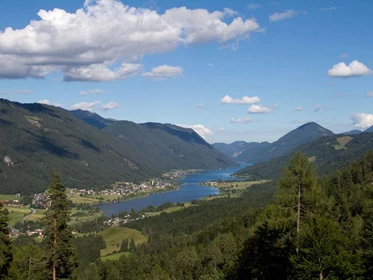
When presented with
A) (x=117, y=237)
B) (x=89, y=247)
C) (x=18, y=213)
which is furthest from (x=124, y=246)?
(x=18, y=213)

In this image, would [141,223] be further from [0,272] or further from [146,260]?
[0,272]

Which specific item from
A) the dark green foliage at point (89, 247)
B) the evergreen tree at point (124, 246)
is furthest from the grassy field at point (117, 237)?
the dark green foliage at point (89, 247)

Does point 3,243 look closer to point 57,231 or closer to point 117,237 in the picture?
point 57,231

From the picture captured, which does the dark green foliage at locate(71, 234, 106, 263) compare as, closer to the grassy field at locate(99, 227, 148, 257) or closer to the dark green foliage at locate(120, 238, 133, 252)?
the grassy field at locate(99, 227, 148, 257)

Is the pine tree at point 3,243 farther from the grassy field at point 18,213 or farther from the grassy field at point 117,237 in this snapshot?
the grassy field at point 18,213

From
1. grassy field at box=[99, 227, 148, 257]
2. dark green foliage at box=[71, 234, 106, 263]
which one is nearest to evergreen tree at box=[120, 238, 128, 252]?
grassy field at box=[99, 227, 148, 257]

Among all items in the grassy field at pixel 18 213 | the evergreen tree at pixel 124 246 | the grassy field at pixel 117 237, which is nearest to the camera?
the evergreen tree at pixel 124 246
